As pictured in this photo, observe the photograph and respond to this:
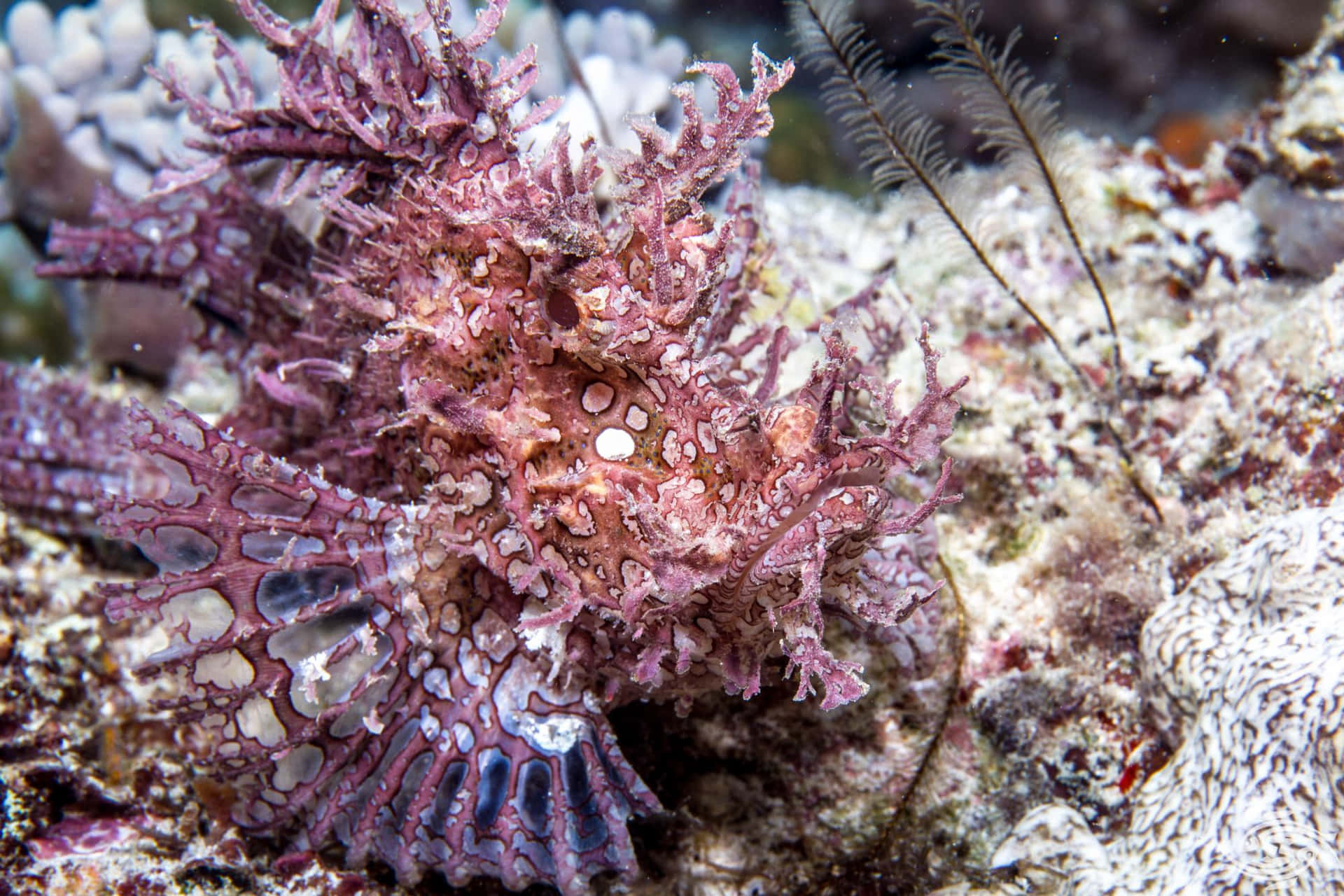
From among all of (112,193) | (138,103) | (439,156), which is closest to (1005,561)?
(439,156)

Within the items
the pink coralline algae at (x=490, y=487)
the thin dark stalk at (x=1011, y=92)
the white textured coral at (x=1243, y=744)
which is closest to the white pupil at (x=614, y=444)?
the pink coralline algae at (x=490, y=487)

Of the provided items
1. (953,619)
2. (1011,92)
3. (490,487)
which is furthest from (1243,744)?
(1011,92)

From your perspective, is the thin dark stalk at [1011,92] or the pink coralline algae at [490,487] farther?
the thin dark stalk at [1011,92]

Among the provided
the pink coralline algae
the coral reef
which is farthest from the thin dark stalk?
the pink coralline algae

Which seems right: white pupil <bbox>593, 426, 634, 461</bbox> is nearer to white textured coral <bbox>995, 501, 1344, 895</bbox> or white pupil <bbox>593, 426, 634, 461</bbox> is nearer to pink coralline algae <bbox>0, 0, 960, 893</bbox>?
pink coralline algae <bbox>0, 0, 960, 893</bbox>

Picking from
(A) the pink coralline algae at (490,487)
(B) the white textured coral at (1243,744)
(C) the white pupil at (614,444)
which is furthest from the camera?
(B) the white textured coral at (1243,744)

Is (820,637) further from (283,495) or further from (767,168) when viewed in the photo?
(767,168)

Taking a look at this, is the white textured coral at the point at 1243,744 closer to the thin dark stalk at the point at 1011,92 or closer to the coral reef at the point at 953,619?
the coral reef at the point at 953,619

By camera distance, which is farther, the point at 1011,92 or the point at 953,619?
the point at 1011,92

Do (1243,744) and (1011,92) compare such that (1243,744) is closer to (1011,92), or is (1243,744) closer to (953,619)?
(953,619)
